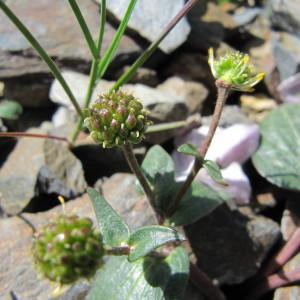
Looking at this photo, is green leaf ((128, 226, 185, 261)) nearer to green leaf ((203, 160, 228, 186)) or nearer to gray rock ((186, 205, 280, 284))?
green leaf ((203, 160, 228, 186))

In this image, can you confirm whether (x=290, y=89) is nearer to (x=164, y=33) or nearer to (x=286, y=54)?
(x=286, y=54)

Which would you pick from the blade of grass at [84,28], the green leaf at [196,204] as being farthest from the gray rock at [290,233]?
the blade of grass at [84,28]

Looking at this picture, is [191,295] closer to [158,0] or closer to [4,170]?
[4,170]

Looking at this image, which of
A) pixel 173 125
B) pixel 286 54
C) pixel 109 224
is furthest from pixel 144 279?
pixel 286 54

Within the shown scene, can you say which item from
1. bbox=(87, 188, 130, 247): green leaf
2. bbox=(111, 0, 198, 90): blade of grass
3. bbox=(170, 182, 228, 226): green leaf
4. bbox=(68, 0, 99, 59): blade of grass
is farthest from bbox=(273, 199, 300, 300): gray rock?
bbox=(68, 0, 99, 59): blade of grass

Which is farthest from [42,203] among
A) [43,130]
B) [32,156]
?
[43,130]

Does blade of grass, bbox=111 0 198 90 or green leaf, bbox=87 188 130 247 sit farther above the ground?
blade of grass, bbox=111 0 198 90
